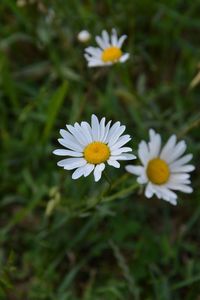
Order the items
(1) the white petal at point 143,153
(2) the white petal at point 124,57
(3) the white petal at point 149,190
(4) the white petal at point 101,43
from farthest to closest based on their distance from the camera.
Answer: (4) the white petal at point 101,43
(2) the white petal at point 124,57
(1) the white petal at point 143,153
(3) the white petal at point 149,190

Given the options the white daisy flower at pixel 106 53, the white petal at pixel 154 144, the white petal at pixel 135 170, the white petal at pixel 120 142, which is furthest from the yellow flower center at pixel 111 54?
the white petal at pixel 120 142

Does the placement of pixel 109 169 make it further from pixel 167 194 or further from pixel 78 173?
pixel 78 173

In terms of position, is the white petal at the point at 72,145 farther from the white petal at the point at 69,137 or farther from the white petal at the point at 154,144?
the white petal at the point at 154,144

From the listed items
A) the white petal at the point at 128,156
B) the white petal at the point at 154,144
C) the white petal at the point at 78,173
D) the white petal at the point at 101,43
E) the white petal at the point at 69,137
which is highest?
the white petal at the point at 101,43

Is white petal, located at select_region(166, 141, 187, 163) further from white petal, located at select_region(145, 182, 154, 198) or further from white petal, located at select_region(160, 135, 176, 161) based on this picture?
white petal, located at select_region(145, 182, 154, 198)

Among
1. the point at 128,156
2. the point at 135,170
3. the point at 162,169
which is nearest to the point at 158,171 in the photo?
the point at 162,169

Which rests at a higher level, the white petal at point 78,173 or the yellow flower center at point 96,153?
the yellow flower center at point 96,153

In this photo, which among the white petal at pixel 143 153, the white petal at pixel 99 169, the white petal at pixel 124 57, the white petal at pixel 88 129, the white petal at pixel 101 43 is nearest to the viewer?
the white petal at pixel 99 169

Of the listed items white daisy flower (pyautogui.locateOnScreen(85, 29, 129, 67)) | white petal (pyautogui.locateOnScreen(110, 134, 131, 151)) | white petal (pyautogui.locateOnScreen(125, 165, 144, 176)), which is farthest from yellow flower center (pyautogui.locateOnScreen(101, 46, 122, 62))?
white petal (pyautogui.locateOnScreen(110, 134, 131, 151))

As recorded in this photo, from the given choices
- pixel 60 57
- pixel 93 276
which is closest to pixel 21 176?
pixel 93 276
